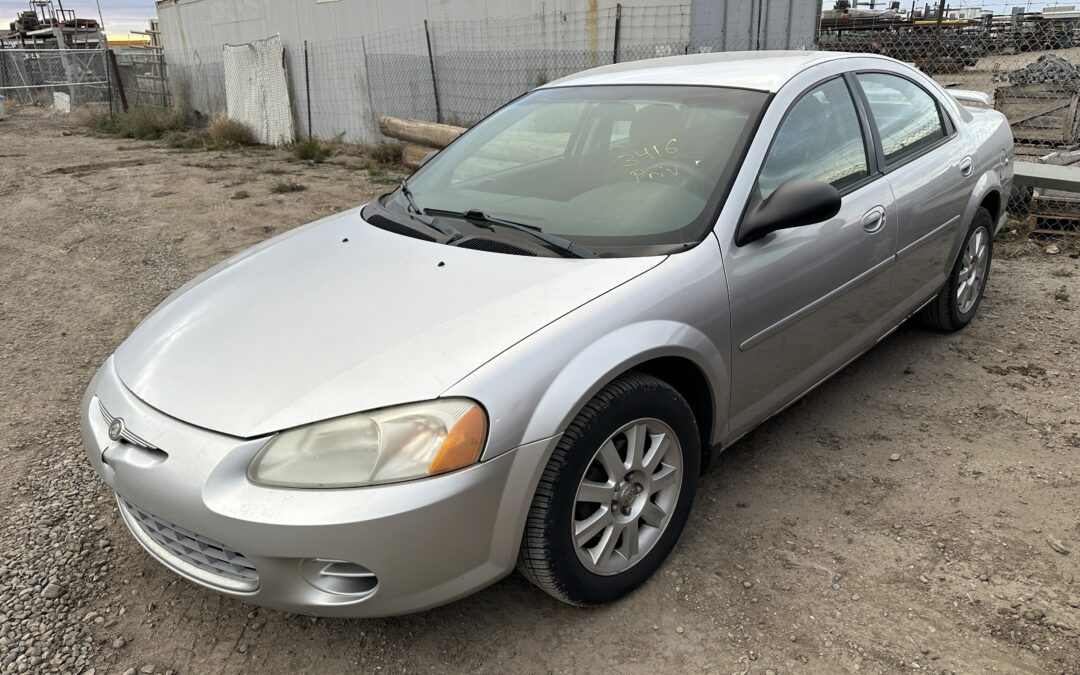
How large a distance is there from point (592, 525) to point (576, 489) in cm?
18

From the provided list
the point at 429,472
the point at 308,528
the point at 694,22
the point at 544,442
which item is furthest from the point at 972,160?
the point at 694,22

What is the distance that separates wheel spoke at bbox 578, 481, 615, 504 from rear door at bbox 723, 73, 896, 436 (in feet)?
2.17

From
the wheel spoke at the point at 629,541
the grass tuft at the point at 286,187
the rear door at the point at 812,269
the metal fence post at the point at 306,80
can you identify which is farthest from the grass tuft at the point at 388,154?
the wheel spoke at the point at 629,541

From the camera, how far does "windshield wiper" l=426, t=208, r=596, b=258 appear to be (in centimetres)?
254

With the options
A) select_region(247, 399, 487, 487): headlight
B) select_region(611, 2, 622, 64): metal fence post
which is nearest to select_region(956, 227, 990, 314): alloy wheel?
select_region(247, 399, 487, 487): headlight

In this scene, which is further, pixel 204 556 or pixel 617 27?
pixel 617 27

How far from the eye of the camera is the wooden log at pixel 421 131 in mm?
9492

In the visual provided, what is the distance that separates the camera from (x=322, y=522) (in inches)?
73.9

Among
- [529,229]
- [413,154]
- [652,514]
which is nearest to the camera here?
[652,514]

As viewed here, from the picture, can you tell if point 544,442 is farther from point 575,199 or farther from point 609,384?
point 575,199

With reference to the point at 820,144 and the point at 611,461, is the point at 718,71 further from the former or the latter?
the point at 611,461

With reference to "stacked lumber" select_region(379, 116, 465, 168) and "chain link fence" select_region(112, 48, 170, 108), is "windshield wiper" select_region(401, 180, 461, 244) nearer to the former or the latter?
"stacked lumber" select_region(379, 116, 465, 168)

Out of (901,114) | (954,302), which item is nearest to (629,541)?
(901,114)

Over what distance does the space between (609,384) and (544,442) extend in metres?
0.32
